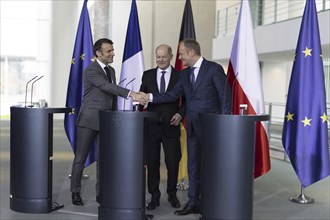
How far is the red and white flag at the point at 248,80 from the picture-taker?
4.54 m

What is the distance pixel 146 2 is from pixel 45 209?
5882 mm

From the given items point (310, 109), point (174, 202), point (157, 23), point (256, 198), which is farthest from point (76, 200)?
point (157, 23)

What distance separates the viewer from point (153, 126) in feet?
14.2

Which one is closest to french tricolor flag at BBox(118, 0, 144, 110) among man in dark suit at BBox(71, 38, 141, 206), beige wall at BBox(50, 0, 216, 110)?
man in dark suit at BBox(71, 38, 141, 206)

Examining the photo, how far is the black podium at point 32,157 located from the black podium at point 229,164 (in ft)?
4.71

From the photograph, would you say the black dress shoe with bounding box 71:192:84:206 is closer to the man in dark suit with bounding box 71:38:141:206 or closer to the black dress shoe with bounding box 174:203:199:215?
the man in dark suit with bounding box 71:38:141:206

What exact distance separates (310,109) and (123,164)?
2163mm

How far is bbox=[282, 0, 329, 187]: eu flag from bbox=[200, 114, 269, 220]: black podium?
5.16 feet

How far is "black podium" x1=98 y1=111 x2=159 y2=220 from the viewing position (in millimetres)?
3555

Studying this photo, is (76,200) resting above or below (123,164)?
below

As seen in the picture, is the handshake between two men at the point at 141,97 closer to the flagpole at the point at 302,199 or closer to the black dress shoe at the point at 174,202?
the black dress shoe at the point at 174,202

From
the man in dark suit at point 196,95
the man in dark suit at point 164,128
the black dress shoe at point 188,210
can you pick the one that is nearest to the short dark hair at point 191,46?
the man in dark suit at point 196,95

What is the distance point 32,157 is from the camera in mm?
4035

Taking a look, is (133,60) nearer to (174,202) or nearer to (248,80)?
(248,80)
